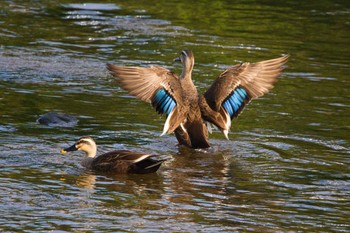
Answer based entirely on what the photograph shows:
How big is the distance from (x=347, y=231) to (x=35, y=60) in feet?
29.8

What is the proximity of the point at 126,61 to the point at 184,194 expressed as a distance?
281 inches

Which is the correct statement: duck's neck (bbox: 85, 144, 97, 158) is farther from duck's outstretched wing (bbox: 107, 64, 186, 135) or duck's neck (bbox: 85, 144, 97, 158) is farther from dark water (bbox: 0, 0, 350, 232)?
duck's outstretched wing (bbox: 107, 64, 186, 135)

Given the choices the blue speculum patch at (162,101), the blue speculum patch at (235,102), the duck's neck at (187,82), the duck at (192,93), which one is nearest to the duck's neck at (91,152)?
the duck at (192,93)

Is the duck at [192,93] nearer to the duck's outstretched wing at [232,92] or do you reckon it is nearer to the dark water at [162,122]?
the duck's outstretched wing at [232,92]

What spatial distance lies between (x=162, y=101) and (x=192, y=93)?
510 millimetres

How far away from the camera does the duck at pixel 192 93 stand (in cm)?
1264

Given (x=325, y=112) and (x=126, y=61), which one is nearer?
(x=325, y=112)

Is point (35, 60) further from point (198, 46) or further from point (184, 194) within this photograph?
point (184, 194)

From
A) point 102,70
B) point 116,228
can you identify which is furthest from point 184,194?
point 102,70

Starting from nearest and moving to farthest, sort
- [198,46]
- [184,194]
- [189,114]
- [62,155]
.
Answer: [184,194] < [62,155] < [189,114] < [198,46]

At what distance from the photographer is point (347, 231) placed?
30.3 feet

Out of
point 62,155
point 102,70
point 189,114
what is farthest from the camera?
point 102,70

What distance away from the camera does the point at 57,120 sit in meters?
13.3

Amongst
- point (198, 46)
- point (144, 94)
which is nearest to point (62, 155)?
point (144, 94)
